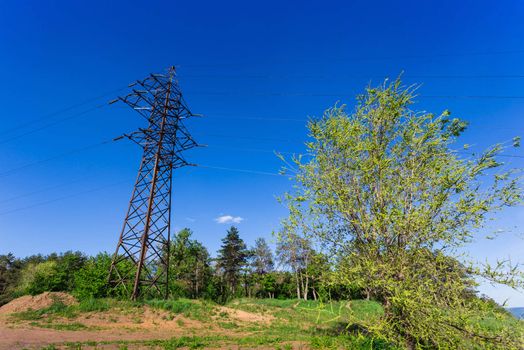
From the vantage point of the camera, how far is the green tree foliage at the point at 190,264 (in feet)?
→ 177

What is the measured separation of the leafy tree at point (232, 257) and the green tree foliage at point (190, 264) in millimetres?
3716

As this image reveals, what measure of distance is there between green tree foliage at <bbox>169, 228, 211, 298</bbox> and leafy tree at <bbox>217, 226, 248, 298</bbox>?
12.2 feet

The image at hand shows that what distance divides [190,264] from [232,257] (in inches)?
362

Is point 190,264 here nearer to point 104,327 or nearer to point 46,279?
point 46,279

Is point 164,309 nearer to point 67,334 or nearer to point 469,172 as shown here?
point 67,334

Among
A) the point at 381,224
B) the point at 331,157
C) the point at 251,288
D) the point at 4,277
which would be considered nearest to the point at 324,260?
the point at 381,224

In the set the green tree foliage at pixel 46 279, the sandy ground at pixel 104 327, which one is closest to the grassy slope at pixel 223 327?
the sandy ground at pixel 104 327

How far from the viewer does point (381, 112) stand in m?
7.59

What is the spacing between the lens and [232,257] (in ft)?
195

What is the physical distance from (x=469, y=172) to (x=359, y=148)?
244 cm

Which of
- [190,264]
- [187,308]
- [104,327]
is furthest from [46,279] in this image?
[104,327]

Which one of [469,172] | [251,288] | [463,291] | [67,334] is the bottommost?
[251,288]

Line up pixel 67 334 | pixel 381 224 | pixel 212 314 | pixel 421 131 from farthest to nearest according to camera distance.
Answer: pixel 212 314 < pixel 67 334 < pixel 421 131 < pixel 381 224

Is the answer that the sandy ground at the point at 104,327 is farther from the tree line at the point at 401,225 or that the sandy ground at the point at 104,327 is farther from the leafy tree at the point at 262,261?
the leafy tree at the point at 262,261
